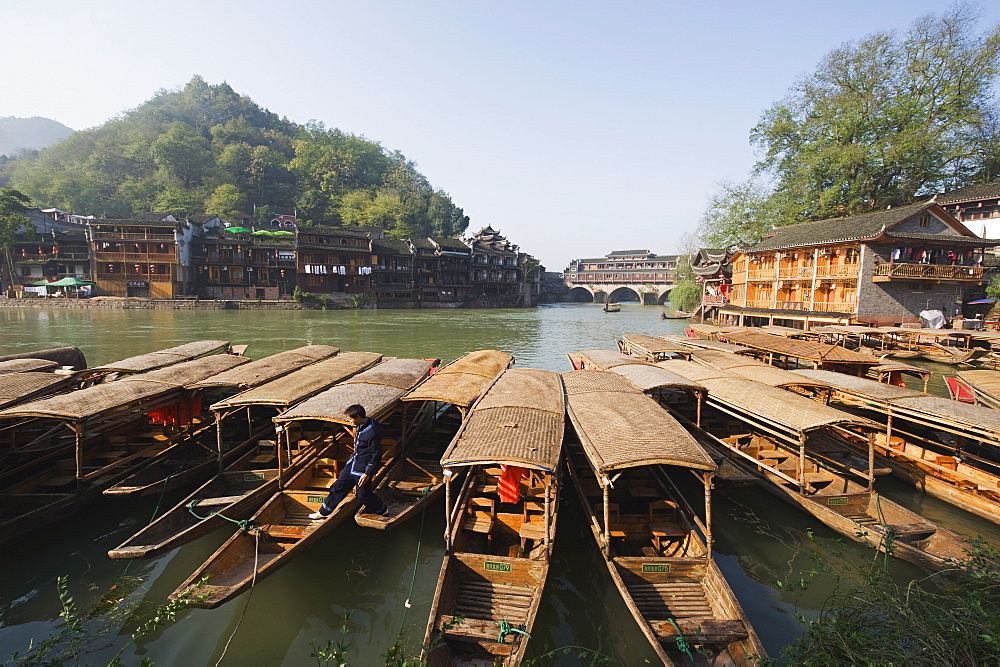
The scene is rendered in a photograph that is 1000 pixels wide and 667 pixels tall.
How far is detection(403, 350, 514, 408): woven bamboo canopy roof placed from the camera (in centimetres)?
912

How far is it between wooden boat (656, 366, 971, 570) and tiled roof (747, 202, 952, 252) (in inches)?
861

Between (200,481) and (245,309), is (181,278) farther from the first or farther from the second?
(200,481)

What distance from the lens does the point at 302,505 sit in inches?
297

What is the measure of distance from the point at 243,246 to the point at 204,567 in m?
56.3

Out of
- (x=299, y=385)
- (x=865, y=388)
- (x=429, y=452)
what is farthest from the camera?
(x=865, y=388)

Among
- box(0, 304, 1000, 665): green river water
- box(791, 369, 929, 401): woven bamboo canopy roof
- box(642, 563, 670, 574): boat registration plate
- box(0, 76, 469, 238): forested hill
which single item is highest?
box(0, 76, 469, 238): forested hill

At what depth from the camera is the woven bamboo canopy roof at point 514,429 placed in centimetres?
603

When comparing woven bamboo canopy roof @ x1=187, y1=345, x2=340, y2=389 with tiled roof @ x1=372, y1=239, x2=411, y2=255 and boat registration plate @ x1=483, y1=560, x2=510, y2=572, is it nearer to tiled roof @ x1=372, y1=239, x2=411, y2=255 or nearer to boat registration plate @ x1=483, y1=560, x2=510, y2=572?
boat registration plate @ x1=483, y1=560, x2=510, y2=572

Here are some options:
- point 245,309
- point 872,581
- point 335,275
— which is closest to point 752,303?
point 872,581

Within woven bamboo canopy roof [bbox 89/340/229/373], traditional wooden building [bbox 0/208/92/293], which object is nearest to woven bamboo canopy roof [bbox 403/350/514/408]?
woven bamboo canopy roof [bbox 89/340/229/373]

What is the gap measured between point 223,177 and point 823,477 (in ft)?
282

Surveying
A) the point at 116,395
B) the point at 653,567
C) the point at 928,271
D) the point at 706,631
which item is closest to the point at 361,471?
the point at 653,567

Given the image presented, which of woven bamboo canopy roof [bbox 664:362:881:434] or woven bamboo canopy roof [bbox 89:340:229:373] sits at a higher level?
woven bamboo canopy roof [bbox 664:362:881:434]

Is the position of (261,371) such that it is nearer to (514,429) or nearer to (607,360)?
(514,429)
